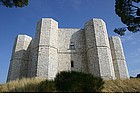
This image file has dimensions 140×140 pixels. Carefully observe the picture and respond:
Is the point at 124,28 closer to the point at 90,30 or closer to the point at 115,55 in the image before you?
the point at 90,30

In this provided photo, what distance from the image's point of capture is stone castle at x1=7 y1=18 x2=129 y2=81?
1391 cm

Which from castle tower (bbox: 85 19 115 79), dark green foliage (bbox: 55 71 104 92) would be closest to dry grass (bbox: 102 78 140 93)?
dark green foliage (bbox: 55 71 104 92)

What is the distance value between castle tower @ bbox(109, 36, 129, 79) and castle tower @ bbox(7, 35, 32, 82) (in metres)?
12.4

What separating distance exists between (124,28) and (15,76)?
13556mm

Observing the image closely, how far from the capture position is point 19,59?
651 inches

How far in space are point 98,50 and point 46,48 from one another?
6.18m

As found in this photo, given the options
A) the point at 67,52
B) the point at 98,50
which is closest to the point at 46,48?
the point at 67,52

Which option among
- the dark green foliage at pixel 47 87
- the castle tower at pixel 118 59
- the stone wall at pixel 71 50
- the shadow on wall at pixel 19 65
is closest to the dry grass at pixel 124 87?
the dark green foliage at pixel 47 87

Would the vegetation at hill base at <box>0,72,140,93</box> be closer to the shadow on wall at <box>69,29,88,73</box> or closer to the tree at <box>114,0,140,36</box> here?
the tree at <box>114,0,140,36</box>
